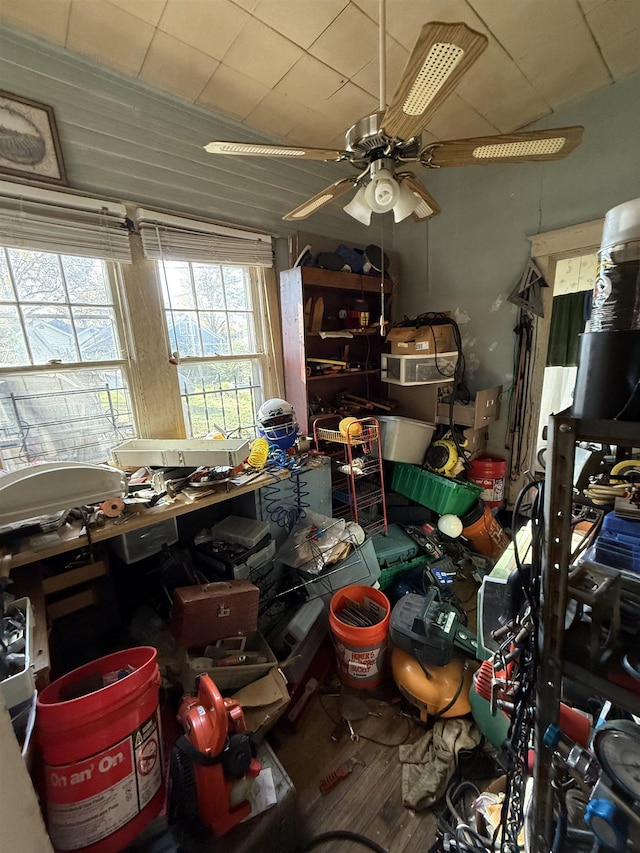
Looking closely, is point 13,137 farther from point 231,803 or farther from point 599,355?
point 231,803

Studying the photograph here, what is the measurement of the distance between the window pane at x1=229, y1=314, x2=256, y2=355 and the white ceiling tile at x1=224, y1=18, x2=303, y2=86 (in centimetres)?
129

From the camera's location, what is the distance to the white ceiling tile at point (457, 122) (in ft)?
6.70

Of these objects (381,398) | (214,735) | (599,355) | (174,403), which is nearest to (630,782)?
(599,355)

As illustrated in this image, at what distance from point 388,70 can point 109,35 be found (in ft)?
4.46

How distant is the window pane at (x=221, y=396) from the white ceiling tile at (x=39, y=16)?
1.58 meters

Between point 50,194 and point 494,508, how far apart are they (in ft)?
11.4

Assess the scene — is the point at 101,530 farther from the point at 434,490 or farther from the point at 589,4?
the point at 589,4

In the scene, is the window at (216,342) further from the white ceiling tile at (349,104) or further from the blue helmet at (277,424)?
the white ceiling tile at (349,104)

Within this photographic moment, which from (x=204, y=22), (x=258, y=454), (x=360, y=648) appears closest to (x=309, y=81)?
(x=204, y=22)

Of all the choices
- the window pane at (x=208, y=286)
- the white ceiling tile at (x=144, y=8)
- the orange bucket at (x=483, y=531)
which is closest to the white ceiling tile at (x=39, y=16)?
the white ceiling tile at (x=144, y=8)

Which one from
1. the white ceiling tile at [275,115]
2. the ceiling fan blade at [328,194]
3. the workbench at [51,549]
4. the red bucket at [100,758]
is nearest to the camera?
the red bucket at [100,758]

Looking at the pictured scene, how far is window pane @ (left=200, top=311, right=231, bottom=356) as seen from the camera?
2.26m

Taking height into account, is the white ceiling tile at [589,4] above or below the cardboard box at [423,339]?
above

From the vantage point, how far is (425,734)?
1.47 metres
